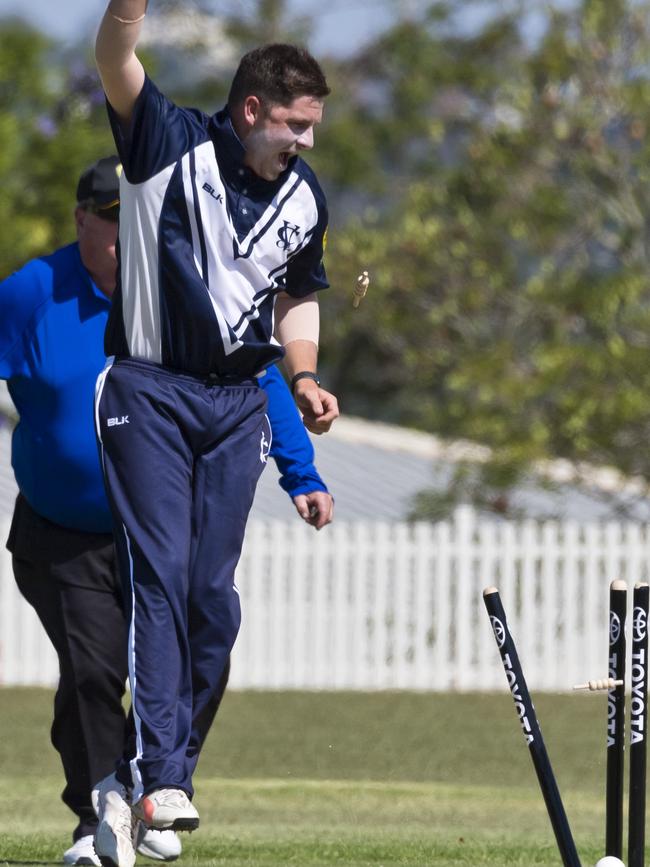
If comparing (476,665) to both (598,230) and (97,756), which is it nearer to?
(598,230)

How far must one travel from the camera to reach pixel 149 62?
23078 millimetres

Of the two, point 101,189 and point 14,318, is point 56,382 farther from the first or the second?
point 101,189

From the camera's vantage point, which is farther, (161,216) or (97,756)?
(97,756)

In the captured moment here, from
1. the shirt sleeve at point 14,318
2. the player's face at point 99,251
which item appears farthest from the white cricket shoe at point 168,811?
the player's face at point 99,251

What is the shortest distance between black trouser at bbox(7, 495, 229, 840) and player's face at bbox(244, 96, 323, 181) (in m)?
1.91

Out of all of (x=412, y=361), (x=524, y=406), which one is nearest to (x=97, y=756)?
(x=524, y=406)

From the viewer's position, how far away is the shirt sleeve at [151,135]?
475cm

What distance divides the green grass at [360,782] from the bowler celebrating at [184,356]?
1282mm

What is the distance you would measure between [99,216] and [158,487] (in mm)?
1831

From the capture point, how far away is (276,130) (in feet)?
15.9

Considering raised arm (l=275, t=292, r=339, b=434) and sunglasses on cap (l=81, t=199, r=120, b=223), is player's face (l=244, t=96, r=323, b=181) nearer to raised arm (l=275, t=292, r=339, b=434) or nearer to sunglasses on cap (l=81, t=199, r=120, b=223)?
raised arm (l=275, t=292, r=339, b=434)

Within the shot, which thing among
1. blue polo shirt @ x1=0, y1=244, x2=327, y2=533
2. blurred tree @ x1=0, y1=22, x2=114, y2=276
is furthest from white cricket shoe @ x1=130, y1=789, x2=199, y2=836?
blurred tree @ x1=0, y1=22, x2=114, y2=276

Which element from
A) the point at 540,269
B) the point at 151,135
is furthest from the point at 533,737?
the point at 540,269

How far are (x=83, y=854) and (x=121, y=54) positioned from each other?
2814 millimetres
